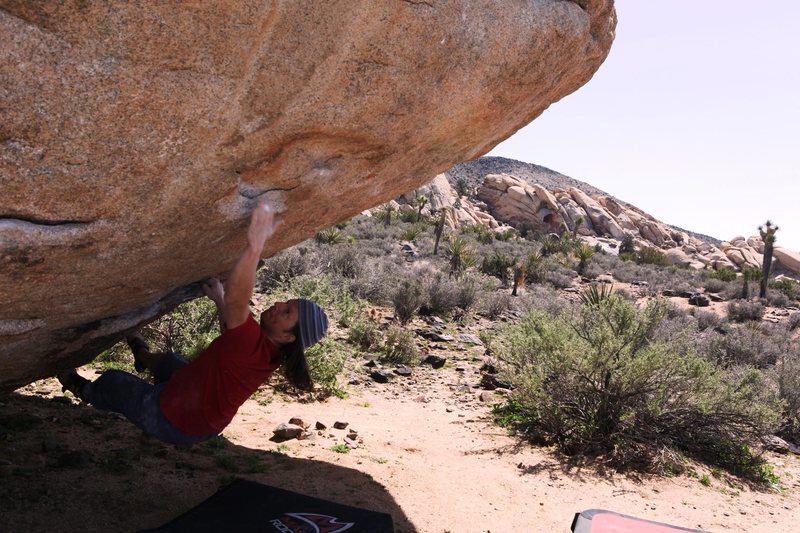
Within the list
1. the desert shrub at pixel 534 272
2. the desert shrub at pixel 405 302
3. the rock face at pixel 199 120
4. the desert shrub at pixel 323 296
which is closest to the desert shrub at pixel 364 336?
the desert shrub at pixel 323 296

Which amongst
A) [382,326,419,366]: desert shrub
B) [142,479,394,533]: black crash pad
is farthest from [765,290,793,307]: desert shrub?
[142,479,394,533]: black crash pad

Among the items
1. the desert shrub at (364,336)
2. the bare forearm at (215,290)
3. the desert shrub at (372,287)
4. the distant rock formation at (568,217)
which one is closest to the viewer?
the bare forearm at (215,290)

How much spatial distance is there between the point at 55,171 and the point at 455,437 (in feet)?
17.2

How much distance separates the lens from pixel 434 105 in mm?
3035

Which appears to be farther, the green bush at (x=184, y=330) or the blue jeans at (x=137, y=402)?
the green bush at (x=184, y=330)

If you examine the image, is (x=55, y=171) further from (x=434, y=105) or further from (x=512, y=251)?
(x=512, y=251)

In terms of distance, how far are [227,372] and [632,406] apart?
498cm

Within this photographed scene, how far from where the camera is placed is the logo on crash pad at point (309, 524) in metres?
3.41

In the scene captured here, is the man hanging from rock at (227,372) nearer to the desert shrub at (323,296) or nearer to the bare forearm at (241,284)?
the bare forearm at (241,284)

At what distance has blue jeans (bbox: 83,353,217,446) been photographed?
10.7 ft

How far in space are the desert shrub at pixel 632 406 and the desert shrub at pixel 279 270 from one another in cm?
632

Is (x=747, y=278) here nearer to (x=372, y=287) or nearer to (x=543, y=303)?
(x=543, y=303)

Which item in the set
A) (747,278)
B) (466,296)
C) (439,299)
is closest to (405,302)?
(439,299)

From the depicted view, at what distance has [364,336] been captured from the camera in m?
9.77
